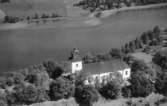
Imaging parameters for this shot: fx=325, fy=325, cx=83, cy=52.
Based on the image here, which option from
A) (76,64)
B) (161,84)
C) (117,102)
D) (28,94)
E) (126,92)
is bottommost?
(117,102)

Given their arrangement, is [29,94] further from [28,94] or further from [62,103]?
[62,103]

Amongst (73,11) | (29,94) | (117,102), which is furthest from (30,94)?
(73,11)

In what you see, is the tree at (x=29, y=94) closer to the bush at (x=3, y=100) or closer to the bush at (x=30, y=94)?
the bush at (x=30, y=94)

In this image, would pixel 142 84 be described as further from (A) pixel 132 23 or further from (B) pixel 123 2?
(B) pixel 123 2

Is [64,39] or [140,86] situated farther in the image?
[64,39]

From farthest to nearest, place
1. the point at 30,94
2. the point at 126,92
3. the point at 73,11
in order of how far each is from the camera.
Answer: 1. the point at 73,11
2. the point at 126,92
3. the point at 30,94

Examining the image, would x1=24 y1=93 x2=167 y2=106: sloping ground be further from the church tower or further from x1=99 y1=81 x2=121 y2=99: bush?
the church tower

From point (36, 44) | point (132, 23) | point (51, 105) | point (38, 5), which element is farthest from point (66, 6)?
point (51, 105)
